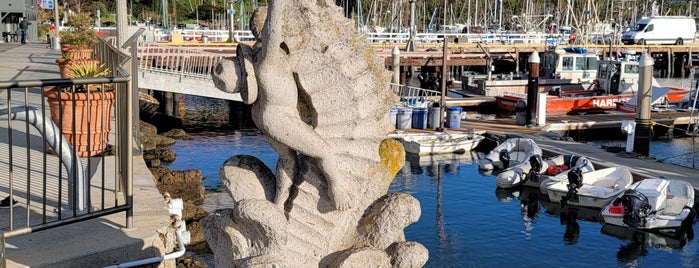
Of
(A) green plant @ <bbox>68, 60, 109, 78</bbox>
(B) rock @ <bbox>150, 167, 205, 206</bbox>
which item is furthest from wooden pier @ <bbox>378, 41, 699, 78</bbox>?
(A) green plant @ <bbox>68, 60, 109, 78</bbox>

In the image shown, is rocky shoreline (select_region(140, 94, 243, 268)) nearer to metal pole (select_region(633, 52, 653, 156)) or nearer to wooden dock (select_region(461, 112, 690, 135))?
wooden dock (select_region(461, 112, 690, 135))

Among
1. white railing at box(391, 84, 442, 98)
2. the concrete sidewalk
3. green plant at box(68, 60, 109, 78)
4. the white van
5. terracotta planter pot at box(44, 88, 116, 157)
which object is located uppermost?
the white van

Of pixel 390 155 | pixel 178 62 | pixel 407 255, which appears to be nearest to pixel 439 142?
pixel 178 62

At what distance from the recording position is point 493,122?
1101 inches

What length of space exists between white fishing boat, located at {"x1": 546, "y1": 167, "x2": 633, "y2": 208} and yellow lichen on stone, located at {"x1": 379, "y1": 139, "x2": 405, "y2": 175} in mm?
13129

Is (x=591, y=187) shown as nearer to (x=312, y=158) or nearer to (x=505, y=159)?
(x=505, y=159)

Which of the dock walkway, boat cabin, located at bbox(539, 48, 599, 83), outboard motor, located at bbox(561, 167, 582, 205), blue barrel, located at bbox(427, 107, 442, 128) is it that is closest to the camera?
outboard motor, located at bbox(561, 167, 582, 205)

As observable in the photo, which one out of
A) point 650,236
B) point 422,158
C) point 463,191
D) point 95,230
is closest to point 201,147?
point 422,158

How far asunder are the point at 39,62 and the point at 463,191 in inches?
495

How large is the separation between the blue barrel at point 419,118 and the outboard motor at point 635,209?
34.2 ft

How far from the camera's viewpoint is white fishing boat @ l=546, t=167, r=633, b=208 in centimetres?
1778

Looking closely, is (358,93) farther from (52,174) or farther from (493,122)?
(493,122)

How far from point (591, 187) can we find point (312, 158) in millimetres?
14315

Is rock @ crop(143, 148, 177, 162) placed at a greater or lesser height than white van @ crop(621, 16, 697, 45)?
lesser
